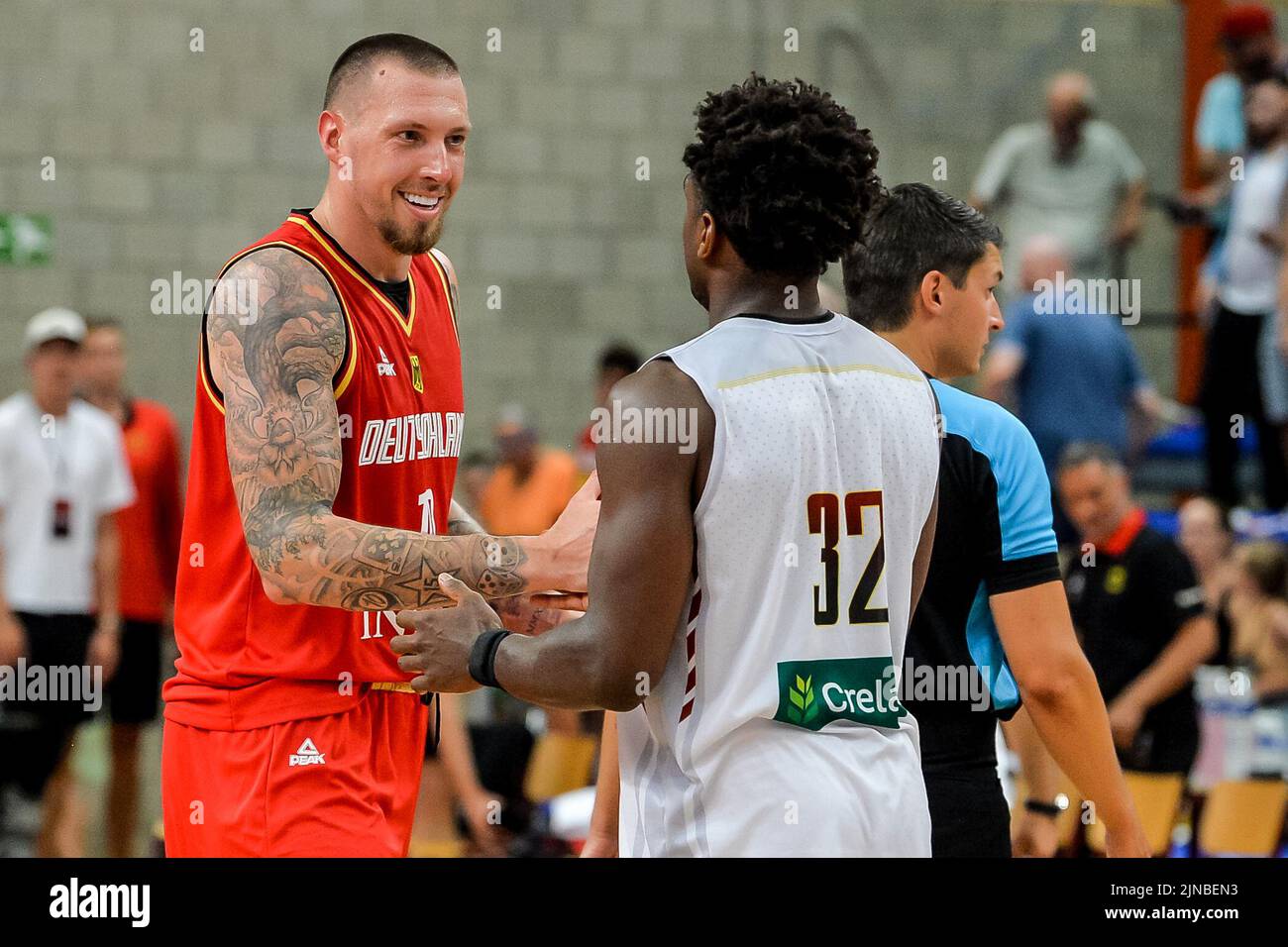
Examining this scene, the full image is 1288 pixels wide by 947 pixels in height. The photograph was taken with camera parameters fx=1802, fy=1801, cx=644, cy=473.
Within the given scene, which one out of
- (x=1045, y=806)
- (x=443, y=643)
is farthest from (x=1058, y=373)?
(x=443, y=643)

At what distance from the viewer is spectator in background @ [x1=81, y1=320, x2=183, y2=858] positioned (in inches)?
315

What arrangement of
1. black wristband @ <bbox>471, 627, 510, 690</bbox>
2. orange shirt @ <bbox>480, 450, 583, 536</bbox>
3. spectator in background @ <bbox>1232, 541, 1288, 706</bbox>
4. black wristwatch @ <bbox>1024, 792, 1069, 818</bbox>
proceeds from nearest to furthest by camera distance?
black wristband @ <bbox>471, 627, 510, 690</bbox>, black wristwatch @ <bbox>1024, 792, 1069, 818</bbox>, spectator in background @ <bbox>1232, 541, 1288, 706</bbox>, orange shirt @ <bbox>480, 450, 583, 536</bbox>

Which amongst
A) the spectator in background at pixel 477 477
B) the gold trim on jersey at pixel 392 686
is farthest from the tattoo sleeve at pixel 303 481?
the spectator in background at pixel 477 477

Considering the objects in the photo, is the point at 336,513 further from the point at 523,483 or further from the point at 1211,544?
the point at 1211,544

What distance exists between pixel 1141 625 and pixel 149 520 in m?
4.42

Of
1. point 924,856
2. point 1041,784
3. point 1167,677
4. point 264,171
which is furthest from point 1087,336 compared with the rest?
point 924,856

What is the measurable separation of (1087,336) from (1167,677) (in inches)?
86.0

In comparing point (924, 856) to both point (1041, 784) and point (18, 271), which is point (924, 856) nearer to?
point (1041, 784)

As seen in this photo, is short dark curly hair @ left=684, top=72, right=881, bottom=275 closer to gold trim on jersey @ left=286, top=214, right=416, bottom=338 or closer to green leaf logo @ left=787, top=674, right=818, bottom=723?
green leaf logo @ left=787, top=674, right=818, bottom=723

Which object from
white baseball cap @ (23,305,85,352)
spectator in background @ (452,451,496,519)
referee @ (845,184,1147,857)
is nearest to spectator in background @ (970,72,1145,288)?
spectator in background @ (452,451,496,519)

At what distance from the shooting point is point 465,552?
3486 mm

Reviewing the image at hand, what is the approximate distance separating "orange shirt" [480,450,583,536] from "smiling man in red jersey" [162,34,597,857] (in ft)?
17.9

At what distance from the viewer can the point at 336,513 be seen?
143 inches

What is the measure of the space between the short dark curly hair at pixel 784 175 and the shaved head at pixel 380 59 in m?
0.97
